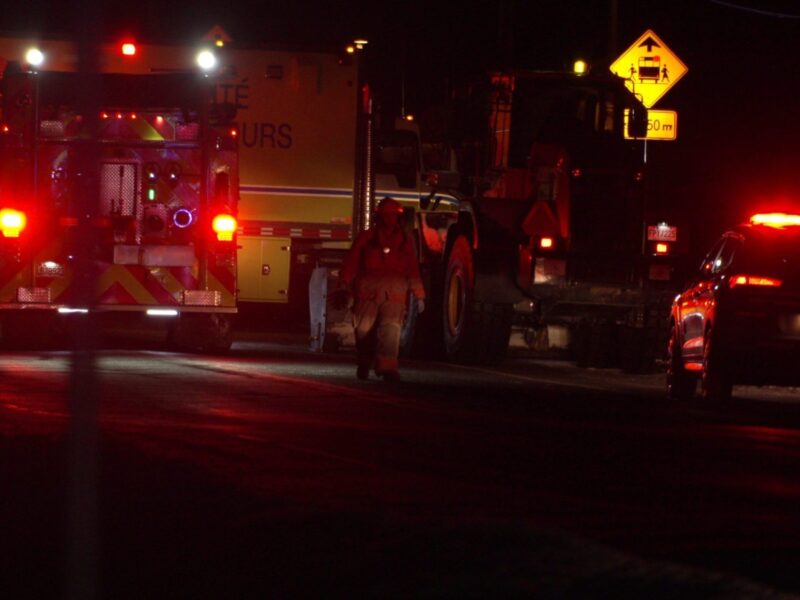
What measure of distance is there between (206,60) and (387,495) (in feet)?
38.8

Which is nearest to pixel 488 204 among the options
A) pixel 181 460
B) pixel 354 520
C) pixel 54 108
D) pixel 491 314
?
pixel 491 314

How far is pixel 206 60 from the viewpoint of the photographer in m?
20.0

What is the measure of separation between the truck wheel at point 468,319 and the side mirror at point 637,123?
2.32 meters

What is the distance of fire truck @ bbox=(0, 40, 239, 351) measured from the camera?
19.6 metres

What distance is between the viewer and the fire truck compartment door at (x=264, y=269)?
83.0 ft

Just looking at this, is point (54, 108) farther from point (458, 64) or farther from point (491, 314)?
point (458, 64)

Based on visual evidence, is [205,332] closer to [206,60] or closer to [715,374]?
[206,60]

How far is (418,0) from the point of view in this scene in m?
49.2

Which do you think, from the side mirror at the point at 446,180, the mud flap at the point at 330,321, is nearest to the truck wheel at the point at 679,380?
the side mirror at the point at 446,180

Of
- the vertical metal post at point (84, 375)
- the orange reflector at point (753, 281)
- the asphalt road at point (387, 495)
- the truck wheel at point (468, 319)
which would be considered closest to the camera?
the vertical metal post at point (84, 375)

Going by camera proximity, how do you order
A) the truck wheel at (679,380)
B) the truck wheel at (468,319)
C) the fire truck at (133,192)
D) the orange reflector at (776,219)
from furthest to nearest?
the truck wheel at (468,319)
the fire truck at (133,192)
the truck wheel at (679,380)
the orange reflector at (776,219)

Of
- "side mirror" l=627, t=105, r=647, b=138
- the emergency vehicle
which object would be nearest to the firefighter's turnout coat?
"side mirror" l=627, t=105, r=647, b=138

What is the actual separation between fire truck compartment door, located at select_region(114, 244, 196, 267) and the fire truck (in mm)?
11

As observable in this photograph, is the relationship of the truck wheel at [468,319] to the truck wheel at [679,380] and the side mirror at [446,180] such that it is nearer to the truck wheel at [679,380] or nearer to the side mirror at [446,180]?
the side mirror at [446,180]
